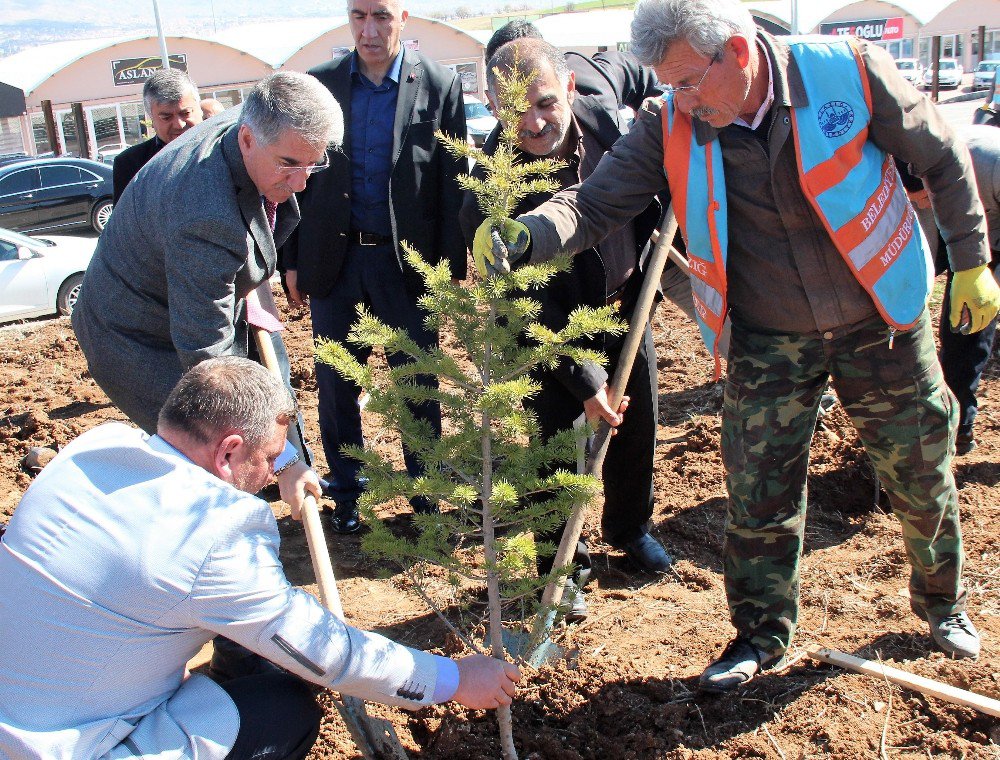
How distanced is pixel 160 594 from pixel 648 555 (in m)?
2.34

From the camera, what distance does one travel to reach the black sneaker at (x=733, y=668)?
117 inches

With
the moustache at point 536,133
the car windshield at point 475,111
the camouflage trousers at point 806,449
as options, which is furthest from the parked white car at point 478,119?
the camouflage trousers at point 806,449

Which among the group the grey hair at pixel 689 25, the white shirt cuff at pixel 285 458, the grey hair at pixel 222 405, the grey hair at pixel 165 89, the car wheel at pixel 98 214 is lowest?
the car wheel at pixel 98 214

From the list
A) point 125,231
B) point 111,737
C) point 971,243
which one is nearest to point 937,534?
point 971,243

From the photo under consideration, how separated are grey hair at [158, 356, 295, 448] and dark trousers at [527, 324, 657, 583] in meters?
1.43

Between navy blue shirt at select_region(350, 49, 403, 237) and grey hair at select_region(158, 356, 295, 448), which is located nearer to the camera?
grey hair at select_region(158, 356, 295, 448)

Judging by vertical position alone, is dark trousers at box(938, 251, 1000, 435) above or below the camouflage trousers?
below

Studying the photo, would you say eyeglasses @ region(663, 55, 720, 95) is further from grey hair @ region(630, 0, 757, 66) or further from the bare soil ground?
the bare soil ground

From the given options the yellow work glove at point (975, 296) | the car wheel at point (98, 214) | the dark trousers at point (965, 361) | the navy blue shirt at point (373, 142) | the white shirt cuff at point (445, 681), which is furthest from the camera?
the car wheel at point (98, 214)

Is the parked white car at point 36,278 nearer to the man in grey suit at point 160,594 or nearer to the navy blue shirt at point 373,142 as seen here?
the navy blue shirt at point 373,142

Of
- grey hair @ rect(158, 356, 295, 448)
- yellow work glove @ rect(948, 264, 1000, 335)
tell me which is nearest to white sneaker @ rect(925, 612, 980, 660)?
yellow work glove @ rect(948, 264, 1000, 335)

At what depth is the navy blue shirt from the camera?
4.11m

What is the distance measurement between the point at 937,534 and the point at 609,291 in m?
1.36

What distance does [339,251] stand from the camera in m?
4.10
